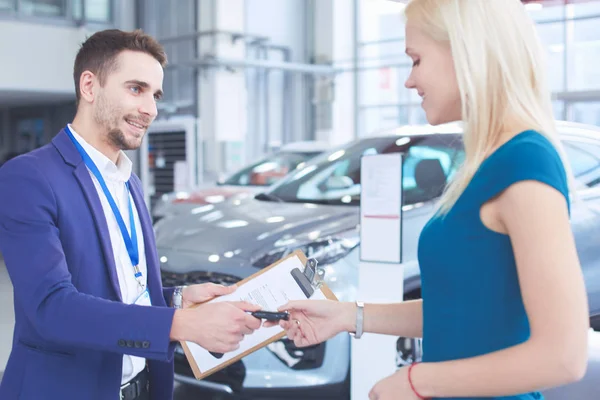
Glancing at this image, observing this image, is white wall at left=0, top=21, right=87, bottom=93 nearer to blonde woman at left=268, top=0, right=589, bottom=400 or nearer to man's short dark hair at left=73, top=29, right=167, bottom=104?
man's short dark hair at left=73, top=29, right=167, bottom=104

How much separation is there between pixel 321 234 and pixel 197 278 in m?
0.64

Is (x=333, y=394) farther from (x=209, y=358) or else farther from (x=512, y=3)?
(x=512, y=3)

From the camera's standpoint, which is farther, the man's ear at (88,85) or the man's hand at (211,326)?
the man's ear at (88,85)

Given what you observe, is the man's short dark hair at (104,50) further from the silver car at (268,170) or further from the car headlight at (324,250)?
the silver car at (268,170)

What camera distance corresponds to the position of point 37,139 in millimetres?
12969

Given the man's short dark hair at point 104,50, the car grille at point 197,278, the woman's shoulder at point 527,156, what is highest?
the man's short dark hair at point 104,50

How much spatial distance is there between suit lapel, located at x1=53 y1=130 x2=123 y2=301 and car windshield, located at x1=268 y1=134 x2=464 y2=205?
2257mm

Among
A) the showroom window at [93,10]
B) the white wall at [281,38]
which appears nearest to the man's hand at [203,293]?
the showroom window at [93,10]

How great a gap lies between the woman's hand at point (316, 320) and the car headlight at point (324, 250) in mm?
1649

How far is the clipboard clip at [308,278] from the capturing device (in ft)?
5.55

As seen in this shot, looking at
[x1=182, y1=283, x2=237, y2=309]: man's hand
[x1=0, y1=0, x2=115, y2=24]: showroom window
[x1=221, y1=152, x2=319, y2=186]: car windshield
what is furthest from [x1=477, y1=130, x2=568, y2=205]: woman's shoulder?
[x1=0, y1=0, x2=115, y2=24]: showroom window

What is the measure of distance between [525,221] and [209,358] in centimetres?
97

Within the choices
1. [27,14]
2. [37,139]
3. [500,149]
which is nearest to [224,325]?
[500,149]

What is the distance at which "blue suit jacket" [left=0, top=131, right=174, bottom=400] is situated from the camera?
133 centimetres
